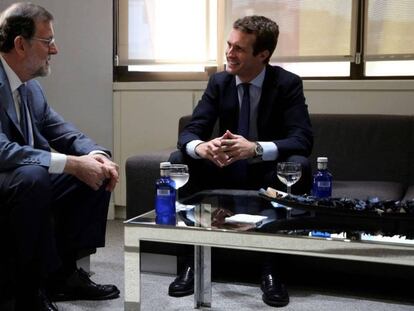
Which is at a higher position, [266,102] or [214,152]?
[266,102]

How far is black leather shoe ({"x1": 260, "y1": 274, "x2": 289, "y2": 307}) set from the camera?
234cm

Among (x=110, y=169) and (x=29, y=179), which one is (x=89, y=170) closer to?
(x=110, y=169)

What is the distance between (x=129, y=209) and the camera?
2875 millimetres

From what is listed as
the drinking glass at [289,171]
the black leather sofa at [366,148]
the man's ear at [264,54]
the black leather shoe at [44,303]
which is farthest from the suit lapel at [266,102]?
the black leather shoe at [44,303]

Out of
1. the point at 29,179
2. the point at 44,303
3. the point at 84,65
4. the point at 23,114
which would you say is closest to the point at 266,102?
the point at 23,114

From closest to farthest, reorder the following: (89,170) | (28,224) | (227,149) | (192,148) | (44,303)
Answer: (28,224)
(44,303)
(89,170)
(227,149)
(192,148)

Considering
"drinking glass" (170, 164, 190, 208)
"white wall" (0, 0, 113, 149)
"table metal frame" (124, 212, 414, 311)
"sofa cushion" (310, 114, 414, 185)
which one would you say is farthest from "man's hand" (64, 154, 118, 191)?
"white wall" (0, 0, 113, 149)

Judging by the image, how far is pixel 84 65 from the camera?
13.4 feet

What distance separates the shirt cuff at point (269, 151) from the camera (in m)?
2.57

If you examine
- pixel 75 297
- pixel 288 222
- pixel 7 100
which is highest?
pixel 7 100

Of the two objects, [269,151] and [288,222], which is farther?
[269,151]

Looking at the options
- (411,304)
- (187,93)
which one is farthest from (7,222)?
(187,93)

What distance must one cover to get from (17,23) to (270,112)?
114 cm

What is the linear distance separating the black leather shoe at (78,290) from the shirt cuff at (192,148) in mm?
654
